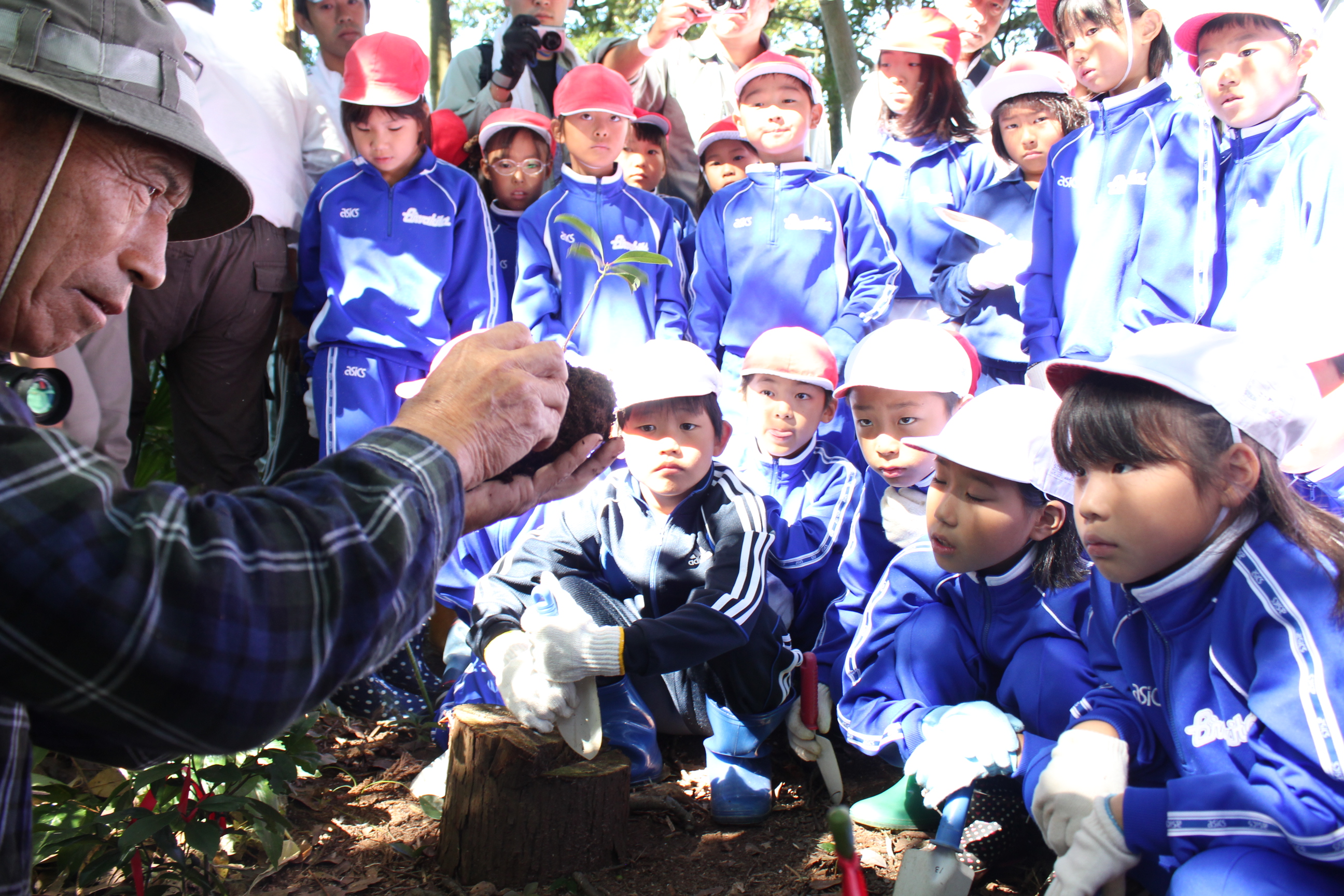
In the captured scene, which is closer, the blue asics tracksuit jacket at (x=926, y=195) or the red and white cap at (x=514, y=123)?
the blue asics tracksuit jacket at (x=926, y=195)

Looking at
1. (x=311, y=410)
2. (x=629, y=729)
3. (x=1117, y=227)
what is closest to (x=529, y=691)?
(x=629, y=729)

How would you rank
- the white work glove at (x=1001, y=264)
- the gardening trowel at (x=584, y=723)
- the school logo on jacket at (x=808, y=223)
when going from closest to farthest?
1. the gardening trowel at (x=584, y=723)
2. the white work glove at (x=1001, y=264)
3. the school logo on jacket at (x=808, y=223)

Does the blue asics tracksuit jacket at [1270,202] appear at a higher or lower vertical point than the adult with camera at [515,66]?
lower

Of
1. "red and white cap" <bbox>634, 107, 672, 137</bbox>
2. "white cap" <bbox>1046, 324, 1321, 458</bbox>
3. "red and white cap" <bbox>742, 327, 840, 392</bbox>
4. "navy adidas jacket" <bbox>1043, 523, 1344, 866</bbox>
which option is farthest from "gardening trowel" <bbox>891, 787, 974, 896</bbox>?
"red and white cap" <bbox>634, 107, 672, 137</bbox>

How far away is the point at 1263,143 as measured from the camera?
3.34 meters

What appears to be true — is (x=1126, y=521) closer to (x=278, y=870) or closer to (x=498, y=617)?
(x=498, y=617)

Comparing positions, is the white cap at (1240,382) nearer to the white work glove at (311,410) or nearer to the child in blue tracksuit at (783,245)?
the child in blue tracksuit at (783,245)

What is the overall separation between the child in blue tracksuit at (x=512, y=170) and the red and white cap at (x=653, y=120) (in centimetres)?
52

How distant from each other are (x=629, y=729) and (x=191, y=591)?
2084mm

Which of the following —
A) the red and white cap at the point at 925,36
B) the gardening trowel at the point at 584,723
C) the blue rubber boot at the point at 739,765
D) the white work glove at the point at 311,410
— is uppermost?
the red and white cap at the point at 925,36

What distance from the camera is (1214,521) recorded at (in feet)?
6.15

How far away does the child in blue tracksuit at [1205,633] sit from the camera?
5.42 feet

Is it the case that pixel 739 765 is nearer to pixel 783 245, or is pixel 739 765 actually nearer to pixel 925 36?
pixel 783 245

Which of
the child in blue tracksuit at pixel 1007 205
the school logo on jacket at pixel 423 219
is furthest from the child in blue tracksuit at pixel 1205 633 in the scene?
the school logo on jacket at pixel 423 219
